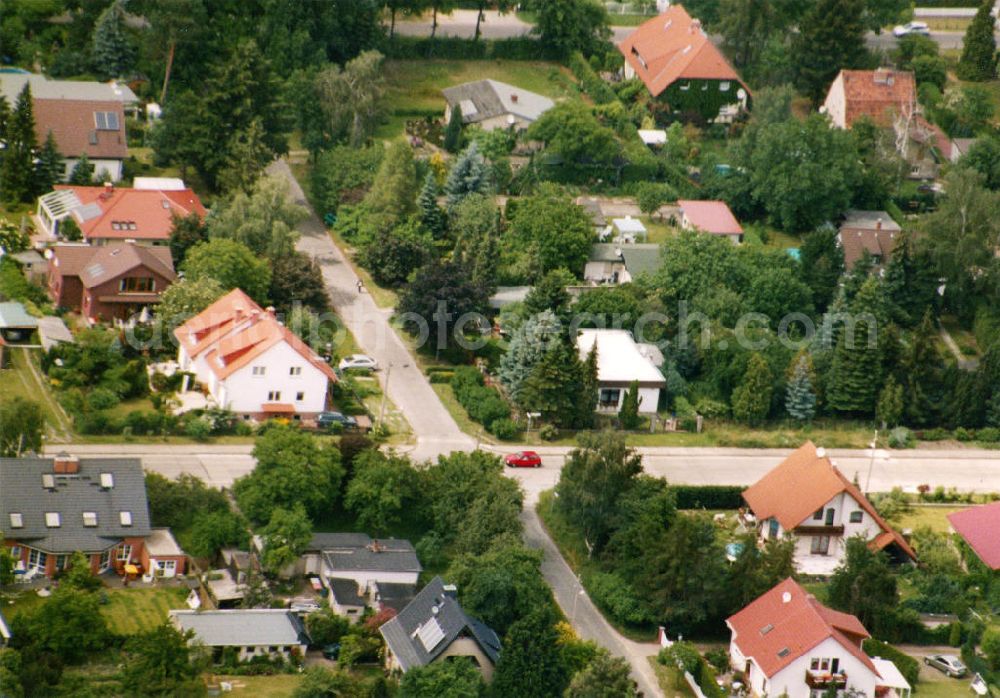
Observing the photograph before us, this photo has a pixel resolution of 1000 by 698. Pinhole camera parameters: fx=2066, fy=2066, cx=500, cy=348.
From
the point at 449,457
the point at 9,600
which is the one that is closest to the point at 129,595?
the point at 9,600

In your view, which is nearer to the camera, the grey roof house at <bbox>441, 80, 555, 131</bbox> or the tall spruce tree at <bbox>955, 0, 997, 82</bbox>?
the grey roof house at <bbox>441, 80, 555, 131</bbox>

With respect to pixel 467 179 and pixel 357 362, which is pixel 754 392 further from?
pixel 467 179

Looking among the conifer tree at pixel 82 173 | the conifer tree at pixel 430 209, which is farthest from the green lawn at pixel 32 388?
the conifer tree at pixel 430 209

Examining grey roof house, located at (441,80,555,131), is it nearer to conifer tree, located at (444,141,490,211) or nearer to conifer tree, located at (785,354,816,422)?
conifer tree, located at (444,141,490,211)

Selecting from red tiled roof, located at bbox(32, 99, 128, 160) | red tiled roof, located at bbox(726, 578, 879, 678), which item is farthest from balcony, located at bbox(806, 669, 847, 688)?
red tiled roof, located at bbox(32, 99, 128, 160)

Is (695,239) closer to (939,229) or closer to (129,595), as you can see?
(939,229)

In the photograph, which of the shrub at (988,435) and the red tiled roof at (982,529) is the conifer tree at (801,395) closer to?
the shrub at (988,435)

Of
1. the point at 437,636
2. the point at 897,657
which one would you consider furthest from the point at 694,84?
the point at 437,636
